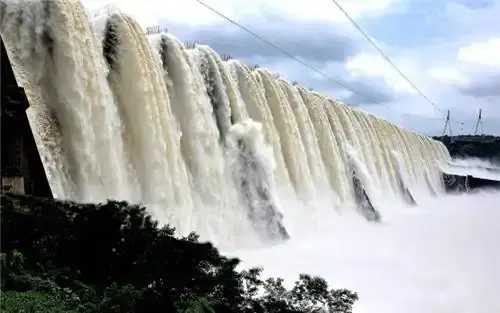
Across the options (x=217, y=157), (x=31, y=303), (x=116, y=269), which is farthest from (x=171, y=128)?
(x=31, y=303)

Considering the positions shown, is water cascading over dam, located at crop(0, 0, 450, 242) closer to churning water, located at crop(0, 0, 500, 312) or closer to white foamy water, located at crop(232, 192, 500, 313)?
churning water, located at crop(0, 0, 500, 312)

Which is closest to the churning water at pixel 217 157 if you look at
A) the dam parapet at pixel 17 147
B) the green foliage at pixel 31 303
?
the dam parapet at pixel 17 147

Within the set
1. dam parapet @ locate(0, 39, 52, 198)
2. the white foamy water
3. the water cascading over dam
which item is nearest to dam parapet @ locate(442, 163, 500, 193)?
the white foamy water

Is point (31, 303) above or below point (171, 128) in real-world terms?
below

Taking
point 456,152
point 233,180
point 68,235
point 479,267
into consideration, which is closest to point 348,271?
point 479,267

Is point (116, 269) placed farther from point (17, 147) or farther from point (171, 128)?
point (171, 128)
